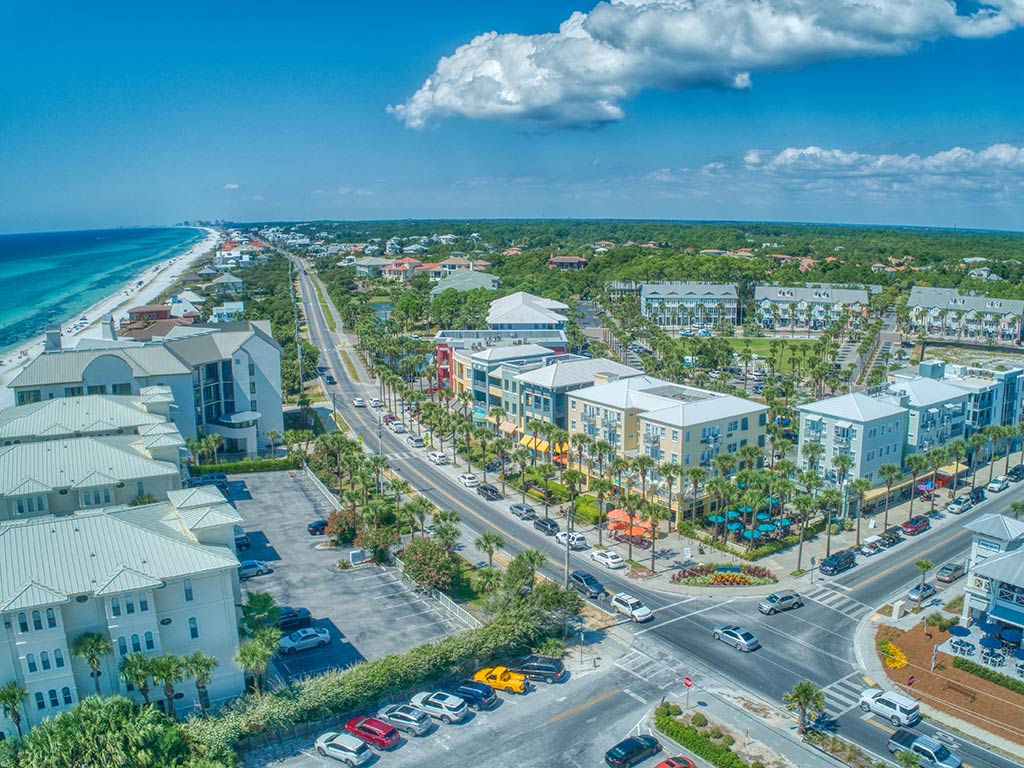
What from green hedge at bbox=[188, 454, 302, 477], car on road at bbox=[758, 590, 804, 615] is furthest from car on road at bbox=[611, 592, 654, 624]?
green hedge at bbox=[188, 454, 302, 477]

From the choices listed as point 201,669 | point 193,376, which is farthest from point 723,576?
point 193,376

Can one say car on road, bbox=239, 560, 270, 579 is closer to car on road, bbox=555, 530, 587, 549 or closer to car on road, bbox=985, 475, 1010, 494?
car on road, bbox=555, 530, 587, 549

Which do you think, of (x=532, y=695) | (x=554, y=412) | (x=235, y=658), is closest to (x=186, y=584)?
(x=235, y=658)

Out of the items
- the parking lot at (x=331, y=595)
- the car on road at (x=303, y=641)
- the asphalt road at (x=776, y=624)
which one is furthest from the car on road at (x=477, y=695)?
the asphalt road at (x=776, y=624)

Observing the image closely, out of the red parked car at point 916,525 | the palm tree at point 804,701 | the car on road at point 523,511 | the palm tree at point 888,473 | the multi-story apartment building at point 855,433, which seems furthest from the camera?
the multi-story apartment building at point 855,433

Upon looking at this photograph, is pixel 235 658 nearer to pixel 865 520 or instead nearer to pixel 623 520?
pixel 623 520

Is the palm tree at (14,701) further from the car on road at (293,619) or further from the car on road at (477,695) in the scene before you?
the car on road at (477,695)

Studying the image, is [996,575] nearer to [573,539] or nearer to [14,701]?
[573,539]

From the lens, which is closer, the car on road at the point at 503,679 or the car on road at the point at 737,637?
the car on road at the point at 503,679
